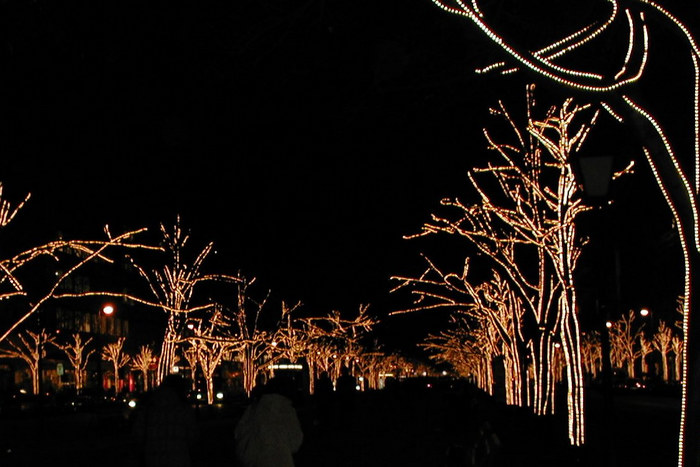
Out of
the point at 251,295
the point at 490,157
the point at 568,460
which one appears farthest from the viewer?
the point at 251,295

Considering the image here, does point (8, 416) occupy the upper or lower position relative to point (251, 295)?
lower

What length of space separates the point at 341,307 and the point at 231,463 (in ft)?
170

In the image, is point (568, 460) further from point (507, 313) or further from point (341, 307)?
point (341, 307)

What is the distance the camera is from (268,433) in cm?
1051

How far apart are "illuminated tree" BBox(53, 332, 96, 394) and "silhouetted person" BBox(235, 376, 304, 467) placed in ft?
233

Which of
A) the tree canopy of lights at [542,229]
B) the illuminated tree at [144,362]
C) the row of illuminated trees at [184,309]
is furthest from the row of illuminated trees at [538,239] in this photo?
the illuminated tree at [144,362]

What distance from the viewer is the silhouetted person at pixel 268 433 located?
34.4ft

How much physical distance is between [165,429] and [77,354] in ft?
237

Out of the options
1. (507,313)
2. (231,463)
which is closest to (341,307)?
(507,313)

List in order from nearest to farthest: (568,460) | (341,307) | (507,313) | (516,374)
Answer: (568,460)
(516,374)
(507,313)
(341,307)

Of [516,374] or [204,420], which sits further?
[204,420]

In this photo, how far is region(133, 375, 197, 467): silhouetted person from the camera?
37.1 ft

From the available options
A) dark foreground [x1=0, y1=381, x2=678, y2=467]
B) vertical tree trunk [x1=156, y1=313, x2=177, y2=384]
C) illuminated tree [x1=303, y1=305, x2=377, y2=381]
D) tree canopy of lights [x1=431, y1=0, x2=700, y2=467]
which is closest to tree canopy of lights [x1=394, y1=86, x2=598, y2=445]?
dark foreground [x1=0, y1=381, x2=678, y2=467]

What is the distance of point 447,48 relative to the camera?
10461 mm
